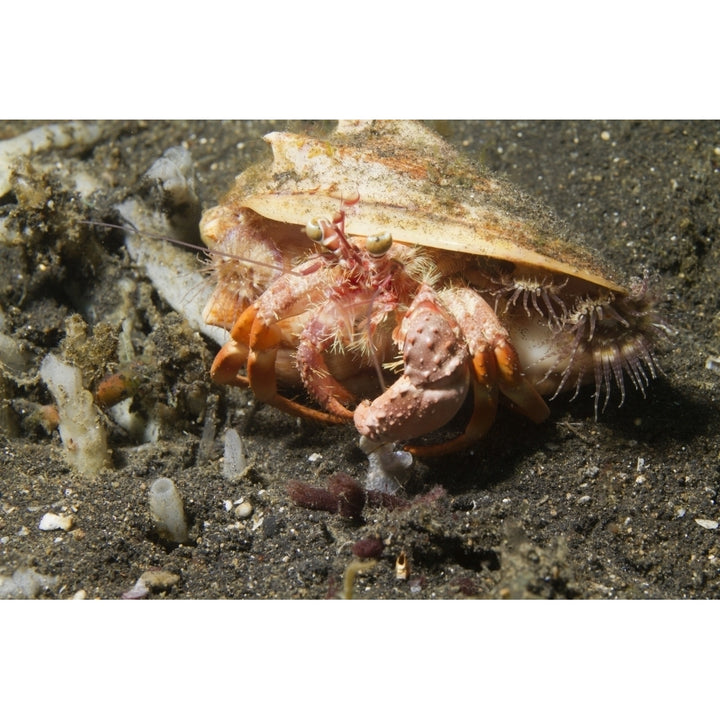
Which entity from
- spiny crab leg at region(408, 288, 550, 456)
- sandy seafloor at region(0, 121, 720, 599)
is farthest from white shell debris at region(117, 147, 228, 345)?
spiny crab leg at region(408, 288, 550, 456)

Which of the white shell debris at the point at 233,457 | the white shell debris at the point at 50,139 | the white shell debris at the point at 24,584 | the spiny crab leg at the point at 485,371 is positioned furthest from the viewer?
the white shell debris at the point at 50,139

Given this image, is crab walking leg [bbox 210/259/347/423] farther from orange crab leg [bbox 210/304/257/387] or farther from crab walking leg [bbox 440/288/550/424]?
crab walking leg [bbox 440/288/550/424]

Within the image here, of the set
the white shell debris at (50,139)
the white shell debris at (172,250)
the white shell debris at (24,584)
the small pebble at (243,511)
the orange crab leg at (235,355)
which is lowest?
the white shell debris at (24,584)

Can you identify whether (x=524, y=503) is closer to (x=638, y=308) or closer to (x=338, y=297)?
(x=638, y=308)

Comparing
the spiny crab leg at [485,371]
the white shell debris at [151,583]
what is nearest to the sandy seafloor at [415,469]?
the white shell debris at [151,583]

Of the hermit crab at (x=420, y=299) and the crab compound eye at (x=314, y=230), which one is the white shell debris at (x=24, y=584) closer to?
the hermit crab at (x=420, y=299)

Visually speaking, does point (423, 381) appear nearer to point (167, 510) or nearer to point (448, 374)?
point (448, 374)

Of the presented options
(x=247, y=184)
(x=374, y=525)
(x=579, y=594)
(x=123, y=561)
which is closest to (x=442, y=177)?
(x=247, y=184)
